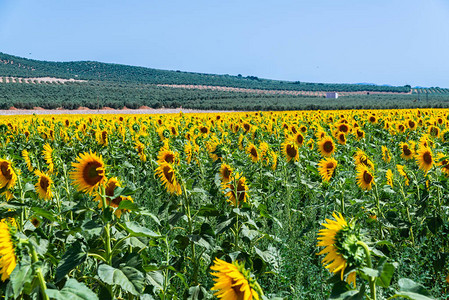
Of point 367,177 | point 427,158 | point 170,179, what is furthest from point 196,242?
point 427,158

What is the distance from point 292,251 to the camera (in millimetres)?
4020

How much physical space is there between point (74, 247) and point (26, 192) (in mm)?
1031

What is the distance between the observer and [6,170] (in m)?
2.76

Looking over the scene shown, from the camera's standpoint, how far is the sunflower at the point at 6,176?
8.91ft

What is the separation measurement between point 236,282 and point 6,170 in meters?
2.14

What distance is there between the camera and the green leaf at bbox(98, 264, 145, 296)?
185 centimetres

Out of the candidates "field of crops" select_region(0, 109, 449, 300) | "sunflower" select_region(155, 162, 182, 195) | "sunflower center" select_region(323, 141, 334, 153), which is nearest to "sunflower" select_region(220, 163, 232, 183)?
"field of crops" select_region(0, 109, 449, 300)

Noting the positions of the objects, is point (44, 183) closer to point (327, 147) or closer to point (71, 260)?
point (71, 260)

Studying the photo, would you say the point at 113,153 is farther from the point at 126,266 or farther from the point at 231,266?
the point at 231,266

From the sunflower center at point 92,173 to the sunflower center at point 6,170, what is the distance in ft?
2.02

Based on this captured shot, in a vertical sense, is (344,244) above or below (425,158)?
above

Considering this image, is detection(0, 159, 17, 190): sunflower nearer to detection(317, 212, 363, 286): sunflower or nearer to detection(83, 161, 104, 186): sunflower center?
detection(83, 161, 104, 186): sunflower center

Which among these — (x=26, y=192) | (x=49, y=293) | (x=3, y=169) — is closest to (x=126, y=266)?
(x=49, y=293)

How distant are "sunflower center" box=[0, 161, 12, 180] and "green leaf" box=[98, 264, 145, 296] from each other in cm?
129
